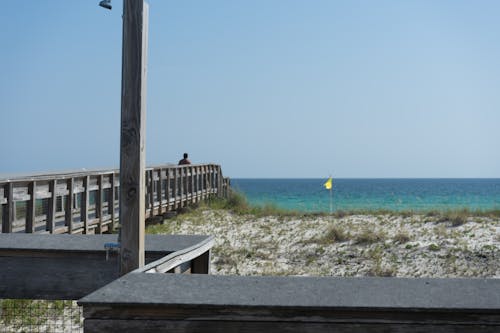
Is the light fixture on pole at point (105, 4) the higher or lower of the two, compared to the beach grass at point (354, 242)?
higher

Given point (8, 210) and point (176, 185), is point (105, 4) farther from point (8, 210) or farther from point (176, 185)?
point (176, 185)

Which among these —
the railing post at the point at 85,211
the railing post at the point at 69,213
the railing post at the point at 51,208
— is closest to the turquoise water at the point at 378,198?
the railing post at the point at 85,211

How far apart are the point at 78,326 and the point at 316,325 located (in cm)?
535

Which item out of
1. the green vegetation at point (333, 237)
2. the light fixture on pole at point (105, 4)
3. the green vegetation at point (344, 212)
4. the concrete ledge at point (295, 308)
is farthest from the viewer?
the green vegetation at point (344, 212)

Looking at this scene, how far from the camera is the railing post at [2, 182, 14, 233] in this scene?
34.8 ft

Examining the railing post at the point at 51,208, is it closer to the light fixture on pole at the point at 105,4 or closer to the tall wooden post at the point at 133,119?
the light fixture on pole at the point at 105,4

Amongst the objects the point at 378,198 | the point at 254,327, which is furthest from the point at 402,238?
the point at 378,198

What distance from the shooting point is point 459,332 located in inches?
128

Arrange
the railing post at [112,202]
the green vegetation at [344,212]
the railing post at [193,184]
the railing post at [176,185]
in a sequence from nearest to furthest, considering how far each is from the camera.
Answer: the railing post at [112,202] → the green vegetation at [344,212] → the railing post at [176,185] → the railing post at [193,184]

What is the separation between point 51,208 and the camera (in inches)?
481

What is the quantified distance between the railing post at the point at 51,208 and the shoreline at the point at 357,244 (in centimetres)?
320

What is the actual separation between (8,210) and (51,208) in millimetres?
1595

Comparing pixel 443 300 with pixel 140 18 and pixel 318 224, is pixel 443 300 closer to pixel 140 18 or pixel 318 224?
pixel 140 18

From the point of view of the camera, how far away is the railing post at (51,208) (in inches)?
479
